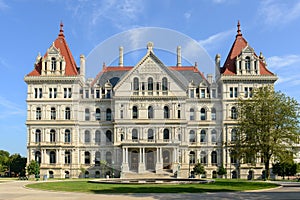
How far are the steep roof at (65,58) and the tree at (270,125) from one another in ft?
105

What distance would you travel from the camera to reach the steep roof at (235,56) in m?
65.4

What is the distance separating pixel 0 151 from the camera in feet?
344

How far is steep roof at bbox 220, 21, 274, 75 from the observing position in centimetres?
6538

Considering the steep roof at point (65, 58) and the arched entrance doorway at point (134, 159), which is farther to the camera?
the steep roof at point (65, 58)

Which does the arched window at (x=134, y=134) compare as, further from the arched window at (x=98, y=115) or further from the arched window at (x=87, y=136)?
the arched window at (x=87, y=136)

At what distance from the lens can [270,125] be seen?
Answer: 4556 centimetres

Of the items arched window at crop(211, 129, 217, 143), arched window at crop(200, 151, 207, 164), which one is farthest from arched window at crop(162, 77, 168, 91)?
arched window at crop(200, 151, 207, 164)

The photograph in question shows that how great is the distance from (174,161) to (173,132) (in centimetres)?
496

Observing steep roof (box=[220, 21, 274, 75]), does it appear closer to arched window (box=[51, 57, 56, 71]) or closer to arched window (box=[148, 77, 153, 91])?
arched window (box=[148, 77, 153, 91])

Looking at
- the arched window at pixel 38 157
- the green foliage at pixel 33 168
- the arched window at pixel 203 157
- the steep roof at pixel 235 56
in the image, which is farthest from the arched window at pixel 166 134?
the arched window at pixel 38 157

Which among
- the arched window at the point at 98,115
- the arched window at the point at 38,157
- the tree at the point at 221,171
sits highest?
the arched window at the point at 98,115

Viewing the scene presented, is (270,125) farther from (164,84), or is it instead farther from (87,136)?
(87,136)

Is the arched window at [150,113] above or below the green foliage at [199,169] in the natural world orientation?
above

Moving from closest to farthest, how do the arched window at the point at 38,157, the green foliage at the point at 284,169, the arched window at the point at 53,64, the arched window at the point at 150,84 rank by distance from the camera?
the green foliage at the point at 284,169, the arched window at the point at 38,157, the arched window at the point at 150,84, the arched window at the point at 53,64
